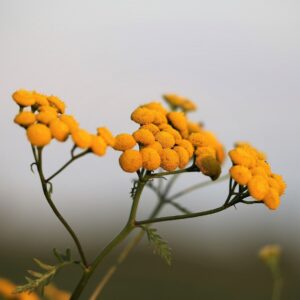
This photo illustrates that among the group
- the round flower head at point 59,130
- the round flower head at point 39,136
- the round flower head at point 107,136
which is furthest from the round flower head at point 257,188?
the round flower head at point 39,136

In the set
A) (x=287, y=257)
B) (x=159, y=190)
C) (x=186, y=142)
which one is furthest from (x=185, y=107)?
(x=287, y=257)

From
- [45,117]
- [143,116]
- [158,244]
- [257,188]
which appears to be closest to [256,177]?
[257,188]

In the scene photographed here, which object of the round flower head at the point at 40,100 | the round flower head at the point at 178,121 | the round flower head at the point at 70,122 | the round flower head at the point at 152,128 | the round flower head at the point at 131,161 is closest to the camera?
the round flower head at the point at 70,122

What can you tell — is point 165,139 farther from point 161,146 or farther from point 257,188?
point 257,188

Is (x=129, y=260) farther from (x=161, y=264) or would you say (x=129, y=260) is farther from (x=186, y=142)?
(x=186, y=142)

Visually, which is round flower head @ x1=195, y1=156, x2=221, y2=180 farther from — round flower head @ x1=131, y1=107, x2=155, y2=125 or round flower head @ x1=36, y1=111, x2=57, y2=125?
round flower head @ x1=36, y1=111, x2=57, y2=125

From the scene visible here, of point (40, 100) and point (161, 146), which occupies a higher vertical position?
point (40, 100)

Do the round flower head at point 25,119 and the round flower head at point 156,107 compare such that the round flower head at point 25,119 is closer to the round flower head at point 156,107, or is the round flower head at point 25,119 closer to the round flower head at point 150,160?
the round flower head at point 150,160
